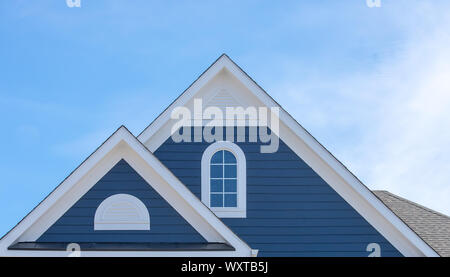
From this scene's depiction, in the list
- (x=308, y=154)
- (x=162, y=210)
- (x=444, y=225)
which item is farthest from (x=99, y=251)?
(x=444, y=225)

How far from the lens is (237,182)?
1427 cm

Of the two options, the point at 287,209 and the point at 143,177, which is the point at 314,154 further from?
the point at 143,177

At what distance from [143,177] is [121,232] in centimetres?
114

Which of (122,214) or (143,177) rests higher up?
(143,177)

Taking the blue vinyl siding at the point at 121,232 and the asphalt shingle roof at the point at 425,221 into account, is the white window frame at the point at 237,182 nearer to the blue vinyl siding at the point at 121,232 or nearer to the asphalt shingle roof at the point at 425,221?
the blue vinyl siding at the point at 121,232

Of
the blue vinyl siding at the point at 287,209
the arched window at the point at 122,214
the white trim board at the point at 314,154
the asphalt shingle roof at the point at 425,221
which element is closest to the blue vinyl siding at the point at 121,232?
the arched window at the point at 122,214

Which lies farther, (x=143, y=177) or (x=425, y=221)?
(x=425, y=221)

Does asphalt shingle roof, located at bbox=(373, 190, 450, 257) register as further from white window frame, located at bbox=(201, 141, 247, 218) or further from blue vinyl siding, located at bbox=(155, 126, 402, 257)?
white window frame, located at bbox=(201, 141, 247, 218)

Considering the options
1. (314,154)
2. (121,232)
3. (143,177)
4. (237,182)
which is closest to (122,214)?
(121,232)

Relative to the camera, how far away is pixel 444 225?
1717 centimetres
